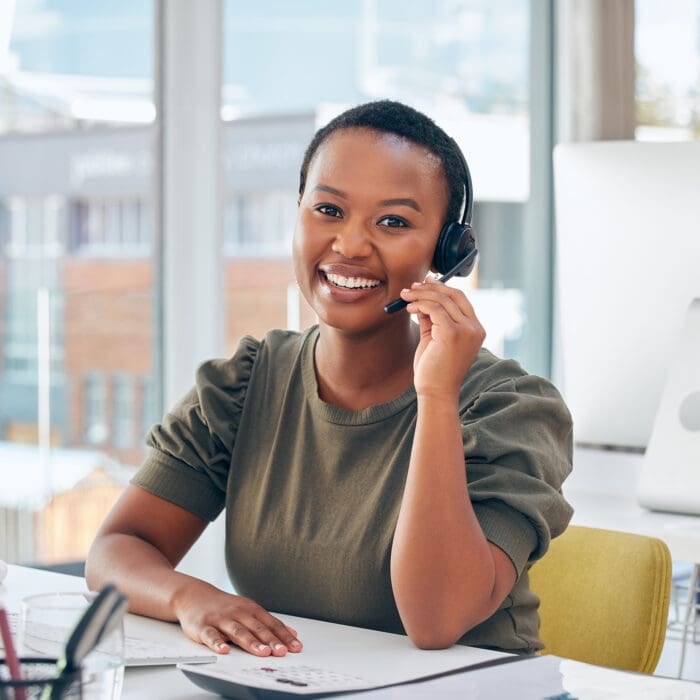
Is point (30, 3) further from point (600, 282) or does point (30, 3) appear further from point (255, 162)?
point (600, 282)

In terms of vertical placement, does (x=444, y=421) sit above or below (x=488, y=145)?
below

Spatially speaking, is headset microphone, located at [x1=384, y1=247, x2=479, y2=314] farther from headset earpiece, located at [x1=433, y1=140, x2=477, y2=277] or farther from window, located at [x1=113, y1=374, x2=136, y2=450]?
window, located at [x1=113, y1=374, x2=136, y2=450]

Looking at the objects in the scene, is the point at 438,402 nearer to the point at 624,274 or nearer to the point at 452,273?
the point at 452,273

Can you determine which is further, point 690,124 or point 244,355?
point 690,124

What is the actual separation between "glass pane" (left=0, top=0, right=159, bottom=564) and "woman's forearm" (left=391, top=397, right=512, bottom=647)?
1.50 metres

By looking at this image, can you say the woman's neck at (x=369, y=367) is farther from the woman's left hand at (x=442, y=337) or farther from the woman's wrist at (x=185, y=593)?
the woman's wrist at (x=185, y=593)

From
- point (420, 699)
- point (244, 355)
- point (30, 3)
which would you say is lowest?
point (420, 699)

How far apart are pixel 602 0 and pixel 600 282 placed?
3.83 ft

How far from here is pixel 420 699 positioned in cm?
92

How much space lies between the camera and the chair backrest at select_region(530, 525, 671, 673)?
4.57 feet

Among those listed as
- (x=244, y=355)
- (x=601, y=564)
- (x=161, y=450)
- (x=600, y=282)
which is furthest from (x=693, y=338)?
(x=161, y=450)

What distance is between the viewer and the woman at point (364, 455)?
48.6 inches

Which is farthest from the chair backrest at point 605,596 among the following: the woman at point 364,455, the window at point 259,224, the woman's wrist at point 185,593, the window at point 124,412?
the window at point 259,224

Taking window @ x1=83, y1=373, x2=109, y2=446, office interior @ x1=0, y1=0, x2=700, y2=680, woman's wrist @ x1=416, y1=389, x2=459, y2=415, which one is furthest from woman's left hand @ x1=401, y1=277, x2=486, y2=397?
window @ x1=83, y1=373, x2=109, y2=446
